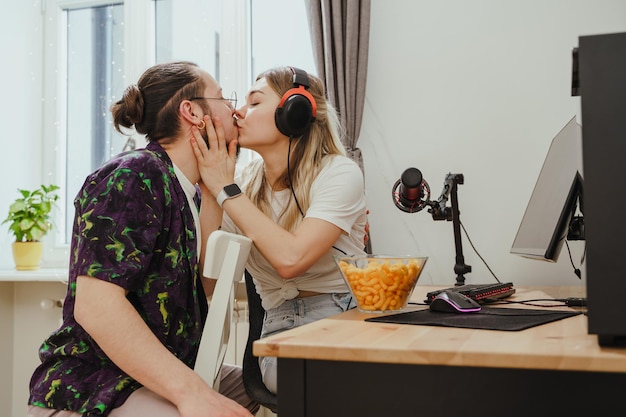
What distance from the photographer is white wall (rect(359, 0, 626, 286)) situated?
2234 mm

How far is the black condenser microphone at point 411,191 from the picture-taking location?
1.82m

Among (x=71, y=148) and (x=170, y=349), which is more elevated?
(x=71, y=148)

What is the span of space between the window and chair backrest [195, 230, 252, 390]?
1.59 metres

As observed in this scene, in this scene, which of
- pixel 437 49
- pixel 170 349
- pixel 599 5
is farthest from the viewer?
pixel 437 49

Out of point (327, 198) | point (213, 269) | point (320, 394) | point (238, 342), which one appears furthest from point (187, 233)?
point (238, 342)

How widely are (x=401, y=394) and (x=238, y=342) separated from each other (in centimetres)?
186

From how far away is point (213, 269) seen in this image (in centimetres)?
120

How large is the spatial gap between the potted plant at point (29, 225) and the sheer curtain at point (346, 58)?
4.79 feet

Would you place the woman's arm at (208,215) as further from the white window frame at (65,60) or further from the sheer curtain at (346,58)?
the white window frame at (65,60)

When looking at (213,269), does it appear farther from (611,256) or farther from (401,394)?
(611,256)

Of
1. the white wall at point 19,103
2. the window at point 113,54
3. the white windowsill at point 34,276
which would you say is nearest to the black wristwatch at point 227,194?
the window at point 113,54

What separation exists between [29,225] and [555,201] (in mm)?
2356

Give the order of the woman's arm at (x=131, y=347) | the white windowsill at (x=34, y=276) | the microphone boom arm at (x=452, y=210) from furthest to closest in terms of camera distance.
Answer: the white windowsill at (x=34, y=276), the microphone boom arm at (x=452, y=210), the woman's arm at (x=131, y=347)

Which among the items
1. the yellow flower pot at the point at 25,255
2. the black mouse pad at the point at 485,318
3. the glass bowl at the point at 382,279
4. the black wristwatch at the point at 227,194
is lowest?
the yellow flower pot at the point at 25,255
